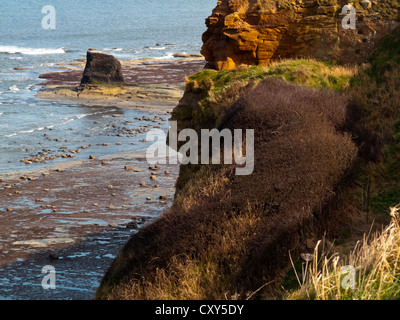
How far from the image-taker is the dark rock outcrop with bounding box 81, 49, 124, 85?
5247cm

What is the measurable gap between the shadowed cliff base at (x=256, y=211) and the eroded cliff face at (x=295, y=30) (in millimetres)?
4700

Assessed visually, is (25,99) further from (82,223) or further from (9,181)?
(82,223)

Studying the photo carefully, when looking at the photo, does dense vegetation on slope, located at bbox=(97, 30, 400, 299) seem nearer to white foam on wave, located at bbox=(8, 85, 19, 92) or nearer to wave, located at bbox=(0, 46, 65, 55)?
white foam on wave, located at bbox=(8, 85, 19, 92)

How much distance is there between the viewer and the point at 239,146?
1373 centimetres

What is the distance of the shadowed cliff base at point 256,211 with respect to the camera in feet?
30.5

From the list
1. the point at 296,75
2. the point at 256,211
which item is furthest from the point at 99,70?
the point at 256,211

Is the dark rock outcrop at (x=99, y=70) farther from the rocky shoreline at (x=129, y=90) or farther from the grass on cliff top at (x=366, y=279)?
the grass on cliff top at (x=366, y=279)

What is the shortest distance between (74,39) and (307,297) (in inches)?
4313

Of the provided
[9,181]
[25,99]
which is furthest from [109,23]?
[9,181]

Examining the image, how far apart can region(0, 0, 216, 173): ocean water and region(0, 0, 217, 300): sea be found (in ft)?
0.20

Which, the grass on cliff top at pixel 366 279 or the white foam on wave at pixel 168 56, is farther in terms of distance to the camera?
the white foam on wave at pixel 168 56

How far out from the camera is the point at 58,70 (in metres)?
67.8

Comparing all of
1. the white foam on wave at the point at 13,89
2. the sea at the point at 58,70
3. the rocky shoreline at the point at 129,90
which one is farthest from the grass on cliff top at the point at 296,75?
the white foam on wave at the point at 13,89

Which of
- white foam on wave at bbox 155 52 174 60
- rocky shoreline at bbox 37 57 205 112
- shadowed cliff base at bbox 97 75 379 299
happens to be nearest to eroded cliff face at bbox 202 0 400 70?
shadowed cliff base at bbox 97 75 379 299
